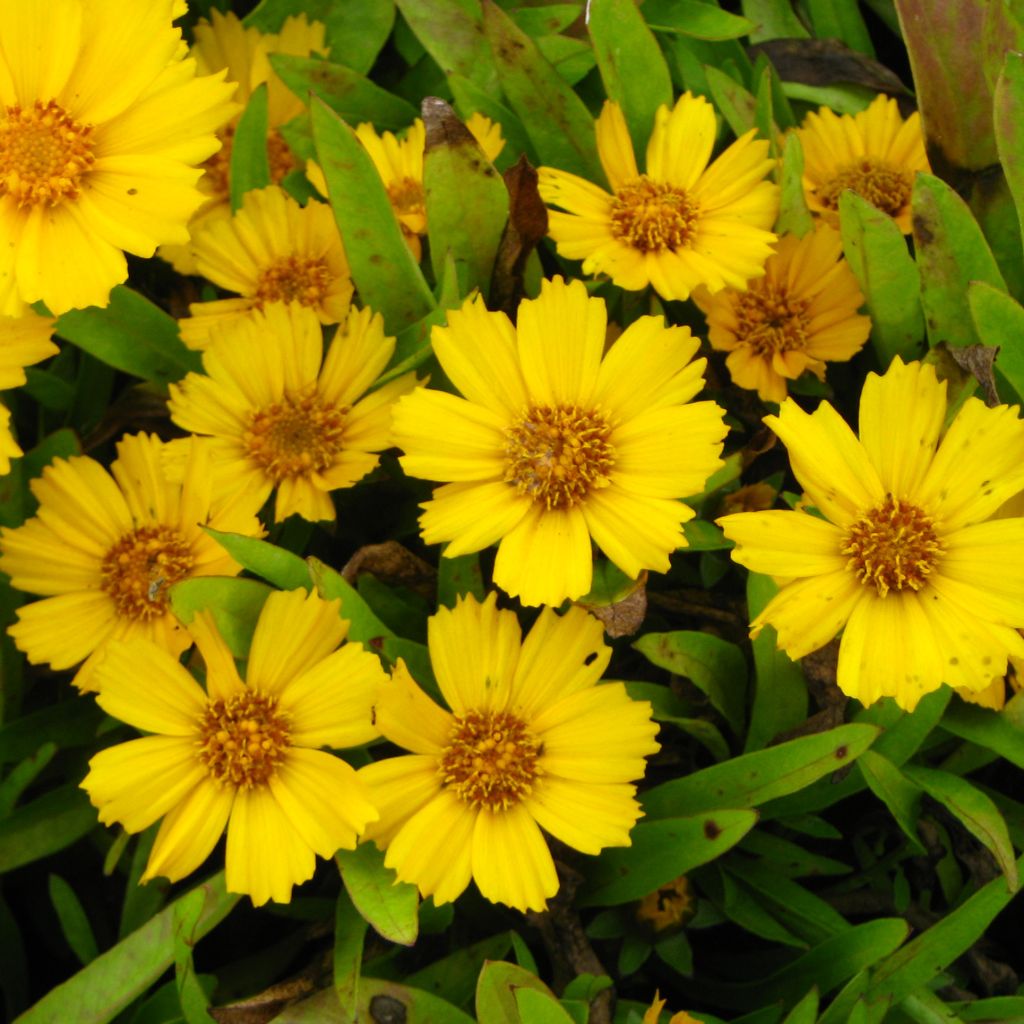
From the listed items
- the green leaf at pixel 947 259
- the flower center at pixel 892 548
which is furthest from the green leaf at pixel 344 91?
the flower center at pixel 892 548

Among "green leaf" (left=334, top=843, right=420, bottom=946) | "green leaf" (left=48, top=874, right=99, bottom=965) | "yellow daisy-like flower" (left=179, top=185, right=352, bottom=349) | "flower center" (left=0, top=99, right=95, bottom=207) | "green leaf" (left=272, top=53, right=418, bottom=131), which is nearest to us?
"green leaf" (left=334, top=843, right=420, bottom=946)

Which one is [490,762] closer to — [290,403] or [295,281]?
[290,403]

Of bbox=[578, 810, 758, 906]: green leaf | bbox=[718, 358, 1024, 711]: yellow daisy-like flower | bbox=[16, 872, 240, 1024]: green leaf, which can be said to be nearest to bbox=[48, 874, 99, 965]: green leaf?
bbox=[16, 872, 240, 1024]: green leaf

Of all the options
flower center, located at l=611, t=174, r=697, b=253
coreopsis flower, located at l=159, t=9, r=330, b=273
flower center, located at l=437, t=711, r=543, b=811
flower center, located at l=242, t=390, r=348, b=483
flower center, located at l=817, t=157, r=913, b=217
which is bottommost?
flower center, located at l=437, t=711, r=543, b=811

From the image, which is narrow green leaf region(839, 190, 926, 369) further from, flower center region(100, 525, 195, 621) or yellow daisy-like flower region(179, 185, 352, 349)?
flower center region(100, 525, 195, 621)

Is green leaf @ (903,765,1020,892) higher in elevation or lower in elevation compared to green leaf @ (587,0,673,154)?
lower

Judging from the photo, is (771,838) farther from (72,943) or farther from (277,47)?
(277,47)

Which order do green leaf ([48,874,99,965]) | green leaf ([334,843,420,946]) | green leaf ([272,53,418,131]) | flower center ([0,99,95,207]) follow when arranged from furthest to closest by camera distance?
green leaf ([272,53,418,131]) → green leaf ([48,874,99,965]) → flower center ([0,99,95,207]) → green leaf ([334,843,420,946])
